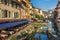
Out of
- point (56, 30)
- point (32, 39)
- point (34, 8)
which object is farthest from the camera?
point (34, 8)

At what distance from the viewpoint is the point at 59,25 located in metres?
7.32

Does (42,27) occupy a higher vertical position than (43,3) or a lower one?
lower

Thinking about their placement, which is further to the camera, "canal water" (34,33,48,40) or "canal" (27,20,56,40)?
"canal water" (34,33,48,40)

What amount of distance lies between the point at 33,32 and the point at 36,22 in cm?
57

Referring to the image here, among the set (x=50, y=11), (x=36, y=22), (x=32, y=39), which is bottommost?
(x=32, y=39)

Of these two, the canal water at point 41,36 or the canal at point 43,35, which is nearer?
the canal at point 43,35

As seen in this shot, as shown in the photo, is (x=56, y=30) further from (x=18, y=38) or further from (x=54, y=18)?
(x=18, y=38)

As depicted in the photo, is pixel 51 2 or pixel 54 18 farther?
pixel 54 18

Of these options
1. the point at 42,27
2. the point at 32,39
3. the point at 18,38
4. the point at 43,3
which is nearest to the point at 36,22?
the point at 42,27

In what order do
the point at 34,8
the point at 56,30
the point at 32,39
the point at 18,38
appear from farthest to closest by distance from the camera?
the point at 34,8, the point at 56,30, the point at 32,39, the point at 18,38

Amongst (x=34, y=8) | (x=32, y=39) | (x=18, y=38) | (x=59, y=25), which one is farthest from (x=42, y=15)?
(x=18, y=38)

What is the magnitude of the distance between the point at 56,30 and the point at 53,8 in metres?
0.95

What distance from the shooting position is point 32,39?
6164 millimetres

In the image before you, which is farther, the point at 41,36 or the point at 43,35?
the point at 43,35
